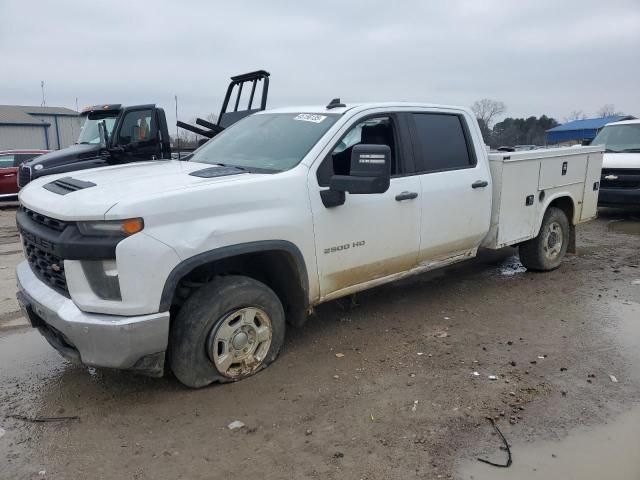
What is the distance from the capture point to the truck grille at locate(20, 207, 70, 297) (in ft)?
10.7

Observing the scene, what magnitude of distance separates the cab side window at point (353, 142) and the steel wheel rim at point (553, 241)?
279 cm

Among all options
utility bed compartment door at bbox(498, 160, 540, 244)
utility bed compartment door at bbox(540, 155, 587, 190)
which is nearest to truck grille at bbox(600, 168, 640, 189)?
utility bed compartment door at bbox(540, 155, 587, 190)

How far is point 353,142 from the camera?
171 inches

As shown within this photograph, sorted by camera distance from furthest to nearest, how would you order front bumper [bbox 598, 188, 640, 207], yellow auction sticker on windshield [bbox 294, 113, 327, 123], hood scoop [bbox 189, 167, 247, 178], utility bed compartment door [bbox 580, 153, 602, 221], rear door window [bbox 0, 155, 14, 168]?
rear door window [bbox 0, 155, 14, 168] < front bumper [bbox 598, 188, 640, 207] < utility bed compartment door [bbox 580, 153, 602, 221] < yellow auction sticker on windshield [bbox 294, 113, 327, 123] < hood scoop [bbox 189, 167, 247, 178]

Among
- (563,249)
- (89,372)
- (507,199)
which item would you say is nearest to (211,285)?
(89,372)

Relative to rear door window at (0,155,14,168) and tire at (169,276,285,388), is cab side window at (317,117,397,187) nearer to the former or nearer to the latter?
tire at (169,276,285,388)

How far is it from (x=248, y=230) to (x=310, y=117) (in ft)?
4.59

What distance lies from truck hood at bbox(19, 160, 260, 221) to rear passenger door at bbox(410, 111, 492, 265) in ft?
5.66

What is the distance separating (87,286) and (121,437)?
0.91m

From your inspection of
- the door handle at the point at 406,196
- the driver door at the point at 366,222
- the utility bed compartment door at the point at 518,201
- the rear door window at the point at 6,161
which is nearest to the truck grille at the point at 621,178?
the utility bed compartment door at the point at 518,201

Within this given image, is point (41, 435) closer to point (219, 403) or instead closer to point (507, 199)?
point (219, 403)

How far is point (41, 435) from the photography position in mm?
3150

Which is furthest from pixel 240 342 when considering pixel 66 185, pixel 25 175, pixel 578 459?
pixel 25 175

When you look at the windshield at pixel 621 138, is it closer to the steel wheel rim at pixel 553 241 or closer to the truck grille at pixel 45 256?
the steel wheel rim at pixel 553 241
